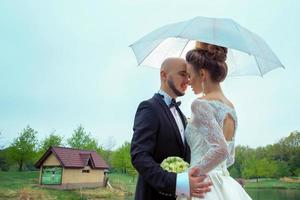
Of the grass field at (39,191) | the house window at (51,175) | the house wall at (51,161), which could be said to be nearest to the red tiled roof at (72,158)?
the house wall at (51,161)

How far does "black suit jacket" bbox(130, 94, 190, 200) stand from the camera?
4.63 feet

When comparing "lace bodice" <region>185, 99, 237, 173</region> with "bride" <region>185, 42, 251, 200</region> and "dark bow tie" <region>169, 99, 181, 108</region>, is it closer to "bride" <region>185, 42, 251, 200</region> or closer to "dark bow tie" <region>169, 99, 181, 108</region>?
"bride" <region>185, 42, 251, 200</region>

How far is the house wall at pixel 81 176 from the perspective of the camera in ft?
46.2

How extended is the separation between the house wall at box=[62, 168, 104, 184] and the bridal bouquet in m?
13.1

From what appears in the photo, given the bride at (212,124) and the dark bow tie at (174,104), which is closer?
the bride at (212,124)

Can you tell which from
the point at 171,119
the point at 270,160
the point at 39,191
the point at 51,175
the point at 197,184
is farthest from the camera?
the point at 270,160

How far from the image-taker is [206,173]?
58.7 inches

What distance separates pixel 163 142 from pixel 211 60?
44cm

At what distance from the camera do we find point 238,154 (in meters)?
19.6

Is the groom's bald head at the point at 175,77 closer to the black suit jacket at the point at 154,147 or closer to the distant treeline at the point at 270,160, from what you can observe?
the black suit jacket at the point at 154,147

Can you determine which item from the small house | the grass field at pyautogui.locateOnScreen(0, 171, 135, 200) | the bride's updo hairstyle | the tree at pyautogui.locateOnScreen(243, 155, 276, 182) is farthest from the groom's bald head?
the tree at pyautogui.locateOnScreen(243, 155, 276, 182)

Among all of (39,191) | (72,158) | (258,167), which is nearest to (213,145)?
(39,191)

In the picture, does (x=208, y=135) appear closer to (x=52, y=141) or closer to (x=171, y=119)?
(x=171, y=119)

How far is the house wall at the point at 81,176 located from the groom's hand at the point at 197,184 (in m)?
13.2
